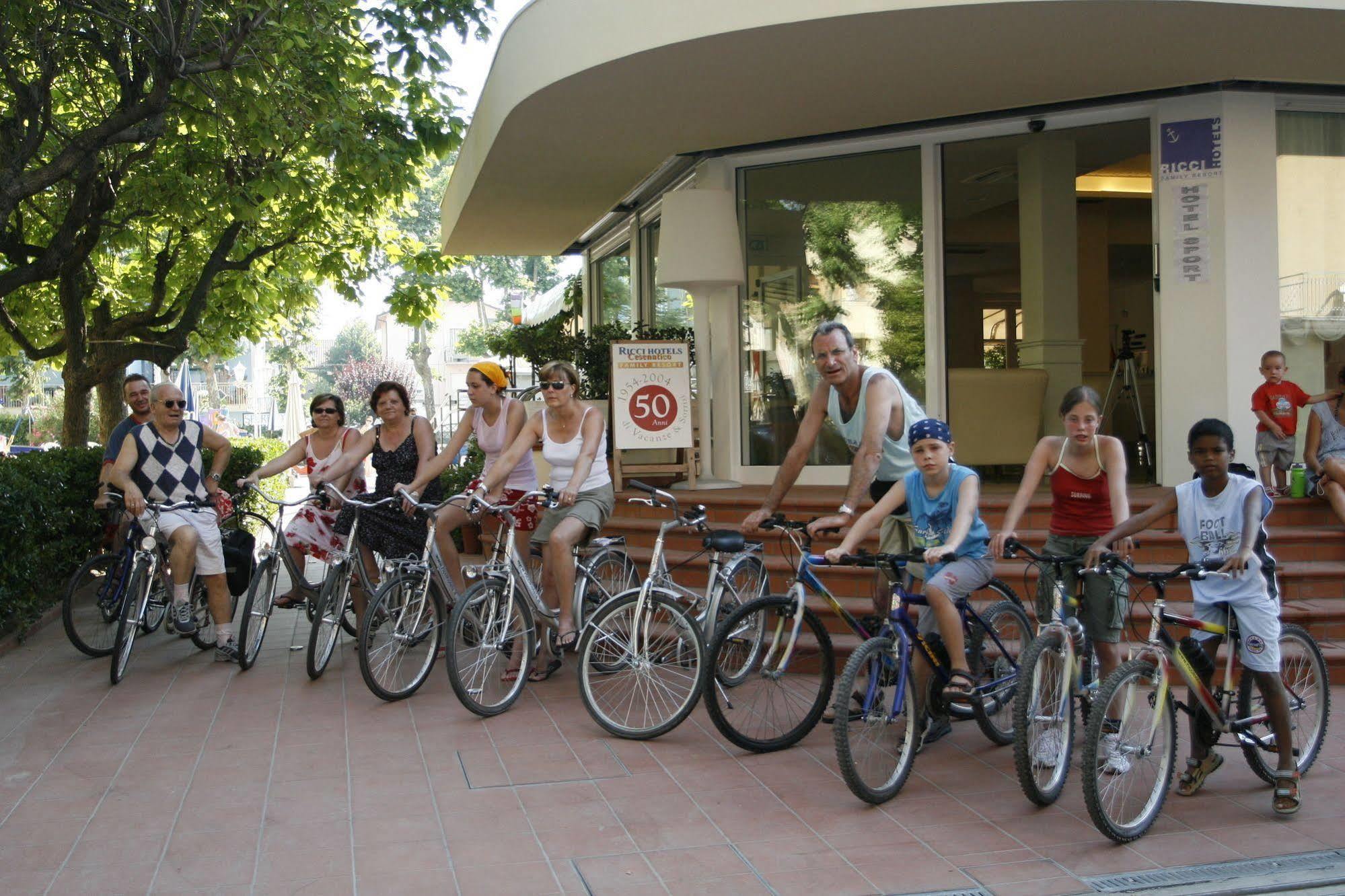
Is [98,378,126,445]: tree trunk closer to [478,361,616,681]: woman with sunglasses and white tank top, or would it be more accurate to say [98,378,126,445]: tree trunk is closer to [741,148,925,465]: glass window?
[741,148,925,465]: glass window

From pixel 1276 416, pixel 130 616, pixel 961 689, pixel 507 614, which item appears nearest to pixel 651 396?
pixel 507 614

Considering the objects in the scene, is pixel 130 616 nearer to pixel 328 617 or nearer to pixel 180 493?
pixel 180 493

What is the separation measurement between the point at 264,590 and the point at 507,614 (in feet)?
7.45

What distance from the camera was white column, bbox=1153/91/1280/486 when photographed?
816 centimetres

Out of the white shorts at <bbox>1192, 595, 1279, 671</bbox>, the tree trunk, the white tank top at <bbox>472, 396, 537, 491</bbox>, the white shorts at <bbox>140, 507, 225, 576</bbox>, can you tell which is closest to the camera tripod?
the white tank top at <bbox>472, 396, 537, 491</bbox>

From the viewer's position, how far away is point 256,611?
7633 mm

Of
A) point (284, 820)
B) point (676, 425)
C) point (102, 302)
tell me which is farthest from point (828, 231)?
point (102, 302)

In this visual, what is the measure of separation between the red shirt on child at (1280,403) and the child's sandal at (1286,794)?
3954 millimetres

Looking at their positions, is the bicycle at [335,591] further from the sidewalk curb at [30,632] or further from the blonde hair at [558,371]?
the sidewalk curb at [30,632]

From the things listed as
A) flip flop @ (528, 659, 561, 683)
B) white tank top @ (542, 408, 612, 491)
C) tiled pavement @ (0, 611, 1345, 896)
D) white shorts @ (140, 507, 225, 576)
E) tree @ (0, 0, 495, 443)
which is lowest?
tiled pavement @ (0, 611, 1345, 896)

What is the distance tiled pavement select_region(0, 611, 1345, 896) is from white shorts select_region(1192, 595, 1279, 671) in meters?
0.59

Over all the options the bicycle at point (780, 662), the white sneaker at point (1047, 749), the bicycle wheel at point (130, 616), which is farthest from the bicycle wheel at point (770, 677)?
the bicycle wheel at point (130, 616)

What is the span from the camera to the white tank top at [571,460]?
6570 millimetres

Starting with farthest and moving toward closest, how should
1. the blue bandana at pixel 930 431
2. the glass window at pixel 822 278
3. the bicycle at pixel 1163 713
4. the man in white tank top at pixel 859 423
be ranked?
the glass window at pixel 822 278 → the man in white tank top at pixel 859 423 → the blue bandana at pixel 930 431 → the bicycle at pixel 1163 713
